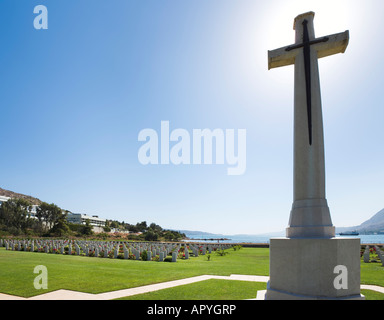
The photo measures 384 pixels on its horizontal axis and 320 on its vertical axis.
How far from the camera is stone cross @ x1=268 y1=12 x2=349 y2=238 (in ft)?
20.4

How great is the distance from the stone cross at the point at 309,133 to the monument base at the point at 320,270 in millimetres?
430

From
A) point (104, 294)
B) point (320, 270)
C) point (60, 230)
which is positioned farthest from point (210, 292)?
point (60, 230)

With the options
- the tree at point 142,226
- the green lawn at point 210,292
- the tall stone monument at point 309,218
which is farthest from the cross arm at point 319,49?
the tree at point 142,226

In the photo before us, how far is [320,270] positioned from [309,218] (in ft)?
3.87

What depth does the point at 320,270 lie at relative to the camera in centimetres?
550

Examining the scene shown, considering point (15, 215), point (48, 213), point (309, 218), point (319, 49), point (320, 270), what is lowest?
point (48, 213)

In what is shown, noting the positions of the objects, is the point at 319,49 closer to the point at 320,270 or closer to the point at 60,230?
the point at 320,270

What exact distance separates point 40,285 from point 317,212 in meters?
9.09

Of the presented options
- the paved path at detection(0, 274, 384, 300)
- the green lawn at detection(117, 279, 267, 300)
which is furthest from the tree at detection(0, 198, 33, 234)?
the green lawn at detection(117, 279, 267, 300)

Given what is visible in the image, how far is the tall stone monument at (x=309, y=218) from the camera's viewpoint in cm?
551

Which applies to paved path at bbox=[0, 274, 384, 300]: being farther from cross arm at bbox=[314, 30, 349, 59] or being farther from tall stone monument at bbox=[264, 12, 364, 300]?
cross arm at bbox=[314, 30, 349, 59]

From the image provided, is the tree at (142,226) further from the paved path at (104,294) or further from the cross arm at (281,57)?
the cross arm at (281,57)
